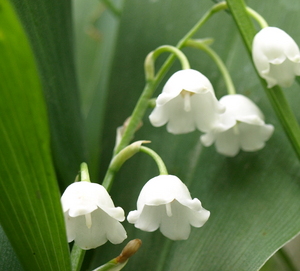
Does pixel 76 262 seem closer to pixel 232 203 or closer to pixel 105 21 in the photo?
pixel 232 203

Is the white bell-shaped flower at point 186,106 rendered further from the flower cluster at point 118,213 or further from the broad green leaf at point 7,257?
the broad green leaf at point 7,257

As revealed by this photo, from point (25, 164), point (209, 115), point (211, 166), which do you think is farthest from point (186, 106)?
point (25, 164)

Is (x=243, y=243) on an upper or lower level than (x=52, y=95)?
lower

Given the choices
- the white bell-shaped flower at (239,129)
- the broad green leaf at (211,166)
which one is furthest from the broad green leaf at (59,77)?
the white bell-shaped flower at (239,129)

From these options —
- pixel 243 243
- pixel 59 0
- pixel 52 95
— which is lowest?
pixel 243 243

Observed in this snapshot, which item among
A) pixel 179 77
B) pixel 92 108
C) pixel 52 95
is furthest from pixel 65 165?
pixel 92 108

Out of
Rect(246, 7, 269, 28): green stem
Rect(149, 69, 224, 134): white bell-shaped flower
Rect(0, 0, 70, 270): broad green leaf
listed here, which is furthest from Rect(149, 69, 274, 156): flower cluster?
Rect(0, 0, 70, 270): broad green leaf

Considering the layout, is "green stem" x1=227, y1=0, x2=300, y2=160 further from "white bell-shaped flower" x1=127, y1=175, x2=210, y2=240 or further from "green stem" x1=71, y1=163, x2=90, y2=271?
"green stem" x1=71, y1=163, x2=90, y2=271
